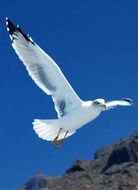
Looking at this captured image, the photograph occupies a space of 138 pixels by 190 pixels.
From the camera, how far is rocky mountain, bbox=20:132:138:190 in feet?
312

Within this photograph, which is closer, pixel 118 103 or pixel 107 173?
pixel 118 103

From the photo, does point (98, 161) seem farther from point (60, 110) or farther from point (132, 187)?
point (60, 110)

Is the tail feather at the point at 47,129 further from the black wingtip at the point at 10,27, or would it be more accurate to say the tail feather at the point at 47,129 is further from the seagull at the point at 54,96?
the black wingtip at the point at 10,27

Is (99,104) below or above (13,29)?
below

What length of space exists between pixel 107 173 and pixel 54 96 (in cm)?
9289

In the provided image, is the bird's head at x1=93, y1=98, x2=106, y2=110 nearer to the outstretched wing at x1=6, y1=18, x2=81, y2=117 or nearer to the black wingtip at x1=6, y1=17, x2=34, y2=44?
the outstretched wing at x1=6, y1=18, x2=81, y2=117

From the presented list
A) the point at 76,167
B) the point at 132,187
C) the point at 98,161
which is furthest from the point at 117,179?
the point at 98,161

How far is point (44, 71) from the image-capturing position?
14.7 meters

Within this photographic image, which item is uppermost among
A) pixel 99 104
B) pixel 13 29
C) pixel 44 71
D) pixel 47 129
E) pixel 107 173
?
pixel 107 173

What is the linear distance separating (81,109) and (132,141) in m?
101

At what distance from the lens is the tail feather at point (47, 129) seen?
14.3 m

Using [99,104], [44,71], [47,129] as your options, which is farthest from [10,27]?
[99,104]

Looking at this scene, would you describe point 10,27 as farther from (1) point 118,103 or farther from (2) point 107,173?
(2) point 107,173

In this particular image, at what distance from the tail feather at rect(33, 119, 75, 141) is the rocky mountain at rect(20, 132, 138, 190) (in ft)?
249
